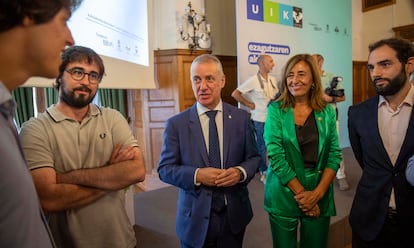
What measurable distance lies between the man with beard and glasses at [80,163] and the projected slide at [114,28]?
408mm

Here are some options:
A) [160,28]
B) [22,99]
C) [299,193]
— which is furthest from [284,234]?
[160,28]

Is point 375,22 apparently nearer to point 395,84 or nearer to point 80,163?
point 395,84

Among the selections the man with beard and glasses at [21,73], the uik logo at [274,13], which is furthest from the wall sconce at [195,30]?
the man with beard and glasses at [21,73]

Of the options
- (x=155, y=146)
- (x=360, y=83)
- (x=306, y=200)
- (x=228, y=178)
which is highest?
(x=360, y=83)

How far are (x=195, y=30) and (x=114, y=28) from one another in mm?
3132

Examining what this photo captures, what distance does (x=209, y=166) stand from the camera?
1.46 m

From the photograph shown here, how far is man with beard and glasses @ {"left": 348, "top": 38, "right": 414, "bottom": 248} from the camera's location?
1.40m

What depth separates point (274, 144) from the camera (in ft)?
5.43

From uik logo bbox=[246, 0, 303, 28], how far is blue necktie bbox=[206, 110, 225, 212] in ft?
9.46

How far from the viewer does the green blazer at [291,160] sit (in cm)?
161

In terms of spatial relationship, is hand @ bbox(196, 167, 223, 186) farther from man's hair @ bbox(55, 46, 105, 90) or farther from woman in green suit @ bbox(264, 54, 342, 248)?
man's hair @ bbox(55, 46, 105, 90)

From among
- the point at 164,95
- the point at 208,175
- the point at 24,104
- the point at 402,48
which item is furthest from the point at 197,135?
the point at 164,95

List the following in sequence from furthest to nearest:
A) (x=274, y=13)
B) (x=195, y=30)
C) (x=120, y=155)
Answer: (x=195, y=30), (x=274, y=13), (x=120, y=155)

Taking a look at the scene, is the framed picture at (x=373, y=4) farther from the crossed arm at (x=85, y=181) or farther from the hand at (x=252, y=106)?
the crossed arm at (x=85, y=181)
